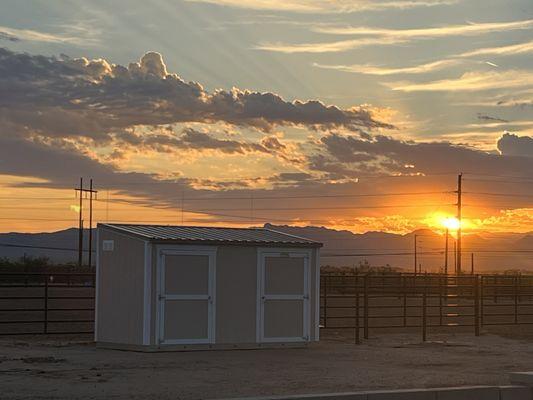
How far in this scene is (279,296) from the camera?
854 inches

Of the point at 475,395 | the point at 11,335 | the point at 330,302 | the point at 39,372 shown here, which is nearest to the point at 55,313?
the point at 11,335

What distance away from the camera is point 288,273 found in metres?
21.9

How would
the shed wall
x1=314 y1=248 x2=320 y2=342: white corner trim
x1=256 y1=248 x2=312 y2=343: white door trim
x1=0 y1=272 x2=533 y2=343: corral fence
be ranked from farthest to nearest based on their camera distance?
1. x1=0 y1=272 x2=533 y2=343: corral fence
2. x1=314 y1=248 x2=320 y2=342: white corner trim
3. x1=256 y1=248 x2=312 y2=343: white door trim
4. the shed wall

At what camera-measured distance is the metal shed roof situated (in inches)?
811

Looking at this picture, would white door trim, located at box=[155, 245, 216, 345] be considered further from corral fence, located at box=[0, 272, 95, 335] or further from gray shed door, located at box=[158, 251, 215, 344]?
corral fence, located at box=[0, 272, 95, 335]

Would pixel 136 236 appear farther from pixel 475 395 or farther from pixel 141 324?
pixel 475 395

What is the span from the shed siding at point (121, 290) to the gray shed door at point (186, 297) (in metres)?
0.48

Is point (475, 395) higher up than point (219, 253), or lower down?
lower down

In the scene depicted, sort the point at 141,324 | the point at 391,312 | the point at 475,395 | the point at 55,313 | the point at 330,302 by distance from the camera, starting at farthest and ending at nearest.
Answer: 1. the point at 330,302
2. the point at 391,312
3. the point at 55,313
4. the point at 141,324
5. the point at 475,395

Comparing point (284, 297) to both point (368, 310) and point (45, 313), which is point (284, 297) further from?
point (368, 310)

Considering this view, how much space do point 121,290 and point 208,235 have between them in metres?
2.26

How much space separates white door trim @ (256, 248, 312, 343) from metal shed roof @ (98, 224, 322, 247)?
0.19 metres

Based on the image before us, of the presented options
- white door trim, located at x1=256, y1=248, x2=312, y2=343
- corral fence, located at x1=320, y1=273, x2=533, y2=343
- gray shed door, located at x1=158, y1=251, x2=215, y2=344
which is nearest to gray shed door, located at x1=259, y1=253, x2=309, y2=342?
white door trim, located at x1=256, y1=248, x2=312, y2=343

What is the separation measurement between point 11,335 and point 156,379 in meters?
9.31
